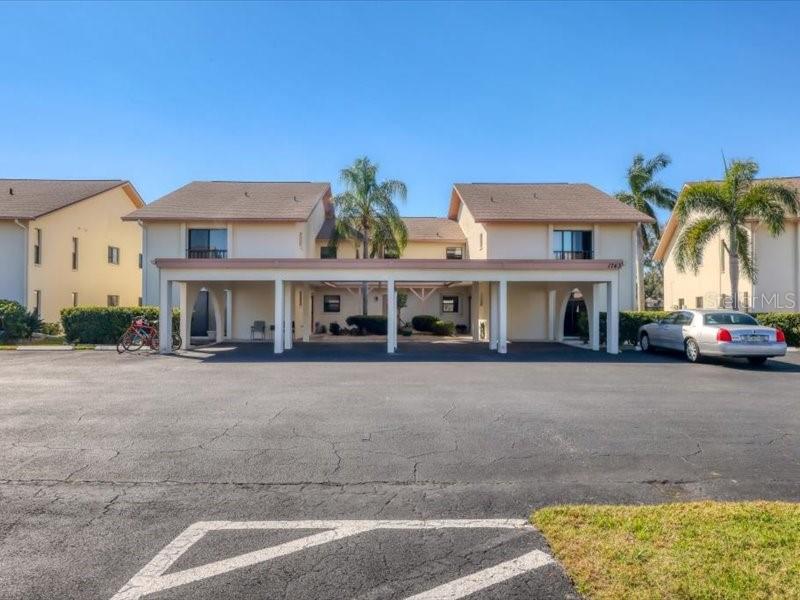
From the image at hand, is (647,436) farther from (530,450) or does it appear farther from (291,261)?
(291,261)

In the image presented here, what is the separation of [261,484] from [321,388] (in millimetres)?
5302

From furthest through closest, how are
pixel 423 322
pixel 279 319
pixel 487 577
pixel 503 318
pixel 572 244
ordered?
pixel 423 322 < pixel 572 244 < pixel 503 318 < pixel 279 319 < pixel 487 577

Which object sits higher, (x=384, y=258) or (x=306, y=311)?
(x=384, y=258)

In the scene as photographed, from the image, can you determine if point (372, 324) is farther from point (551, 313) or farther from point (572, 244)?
point (572, 244)

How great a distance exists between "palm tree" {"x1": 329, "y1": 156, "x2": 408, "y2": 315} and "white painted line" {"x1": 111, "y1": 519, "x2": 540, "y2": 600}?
2208 centimetres

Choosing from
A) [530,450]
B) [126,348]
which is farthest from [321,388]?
[126,348]

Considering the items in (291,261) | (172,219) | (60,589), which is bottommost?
(60,589)

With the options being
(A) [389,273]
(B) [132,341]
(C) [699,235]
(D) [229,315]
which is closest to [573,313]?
(C) [699,235]

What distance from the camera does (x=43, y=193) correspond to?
86.0 feet

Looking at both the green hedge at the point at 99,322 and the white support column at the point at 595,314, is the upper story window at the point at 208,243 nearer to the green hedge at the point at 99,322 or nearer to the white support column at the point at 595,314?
the green hedge at the point at 99,322

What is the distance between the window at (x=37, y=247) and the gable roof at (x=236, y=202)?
4.87 meters

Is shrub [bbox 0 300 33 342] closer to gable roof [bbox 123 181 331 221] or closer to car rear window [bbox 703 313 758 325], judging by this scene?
gable roof [bbox 123 181 331 221]

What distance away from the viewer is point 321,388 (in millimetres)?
10219

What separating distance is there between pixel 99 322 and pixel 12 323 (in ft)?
11.1
